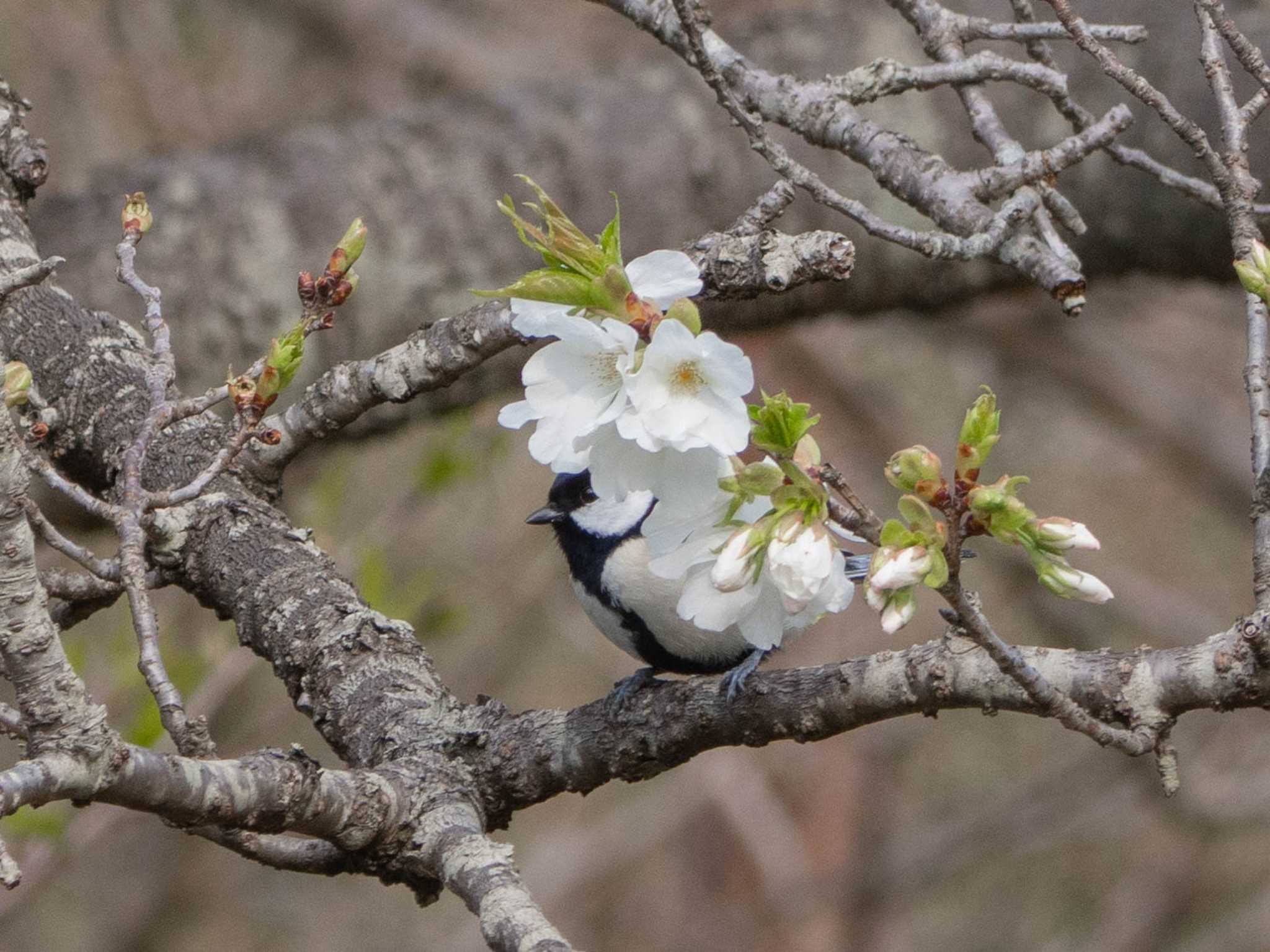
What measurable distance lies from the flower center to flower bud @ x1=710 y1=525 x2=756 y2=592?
144 millimetres

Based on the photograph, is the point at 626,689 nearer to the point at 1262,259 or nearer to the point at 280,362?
the point at 280,362

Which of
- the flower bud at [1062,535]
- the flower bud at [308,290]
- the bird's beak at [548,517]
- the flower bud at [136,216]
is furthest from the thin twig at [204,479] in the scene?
the bird's beak at [548,517]

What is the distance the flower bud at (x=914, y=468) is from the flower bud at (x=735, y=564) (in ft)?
0.47

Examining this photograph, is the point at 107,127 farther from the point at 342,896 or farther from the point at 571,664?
the point at 342,896

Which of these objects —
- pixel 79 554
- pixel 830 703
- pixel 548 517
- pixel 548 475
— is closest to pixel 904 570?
pixel 830 703

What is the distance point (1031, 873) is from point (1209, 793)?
2.70m

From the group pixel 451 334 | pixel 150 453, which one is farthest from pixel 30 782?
pixel 150 453

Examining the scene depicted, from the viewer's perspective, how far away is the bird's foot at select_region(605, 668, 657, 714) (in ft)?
5.66

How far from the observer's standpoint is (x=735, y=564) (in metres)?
1.22

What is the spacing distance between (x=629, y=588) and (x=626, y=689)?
0.33m

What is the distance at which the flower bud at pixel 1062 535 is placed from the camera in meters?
1.15

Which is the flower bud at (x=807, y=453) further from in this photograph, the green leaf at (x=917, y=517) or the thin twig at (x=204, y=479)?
the thin twig at (x=204, y=479)

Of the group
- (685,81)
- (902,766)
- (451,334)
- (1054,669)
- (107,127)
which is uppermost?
(107,127)

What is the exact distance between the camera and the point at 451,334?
1771 mm
